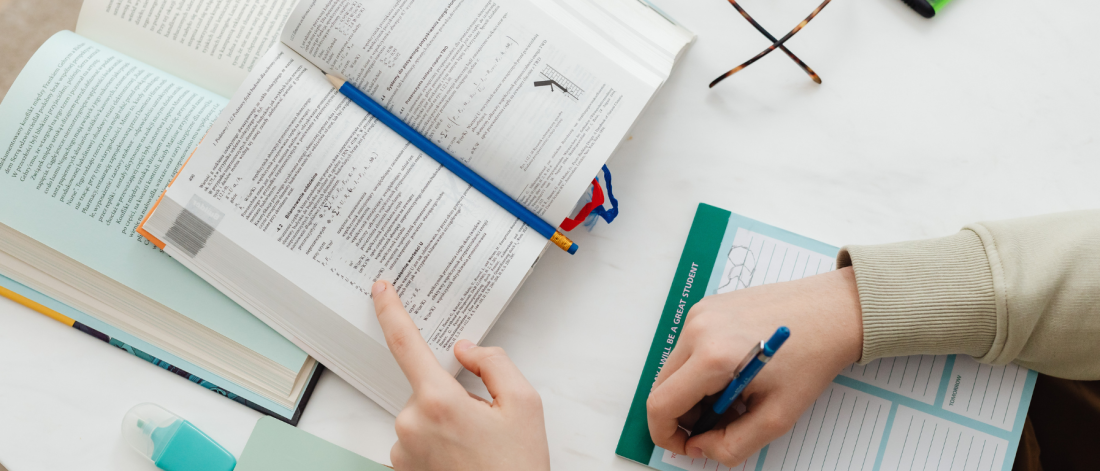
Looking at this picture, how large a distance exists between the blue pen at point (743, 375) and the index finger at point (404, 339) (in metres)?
0.28

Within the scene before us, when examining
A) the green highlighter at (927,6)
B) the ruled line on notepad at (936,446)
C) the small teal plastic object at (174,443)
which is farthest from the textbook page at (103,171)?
the green highlighter at (927,6)

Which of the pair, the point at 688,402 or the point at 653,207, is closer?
the point at 688,402

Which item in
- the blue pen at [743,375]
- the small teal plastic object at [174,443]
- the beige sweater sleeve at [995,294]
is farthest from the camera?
the small teal plastic object at [174,443]

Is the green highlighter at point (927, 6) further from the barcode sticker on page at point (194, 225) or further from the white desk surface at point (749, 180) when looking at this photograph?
the barcode sticker on page at point (194, 225)

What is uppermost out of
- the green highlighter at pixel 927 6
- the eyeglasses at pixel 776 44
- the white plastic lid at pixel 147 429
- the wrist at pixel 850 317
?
the green highlighter at pixel 927 6

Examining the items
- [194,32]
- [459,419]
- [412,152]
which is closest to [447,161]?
[412,152]

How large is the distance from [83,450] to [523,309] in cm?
55

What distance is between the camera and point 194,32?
2.48 feet

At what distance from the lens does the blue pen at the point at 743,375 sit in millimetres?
502

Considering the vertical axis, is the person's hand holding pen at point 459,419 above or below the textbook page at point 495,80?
below

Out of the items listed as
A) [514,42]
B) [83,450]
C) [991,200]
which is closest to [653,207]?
[514,42]

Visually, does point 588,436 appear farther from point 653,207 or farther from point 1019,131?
point 1019,131

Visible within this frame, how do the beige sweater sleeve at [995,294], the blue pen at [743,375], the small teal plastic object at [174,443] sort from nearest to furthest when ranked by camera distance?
the blue pen at [743,375] < the beige sweater sleeve at [995,294] < the small teal plastic object at [174,443]

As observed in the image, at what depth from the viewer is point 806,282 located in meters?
0.67
